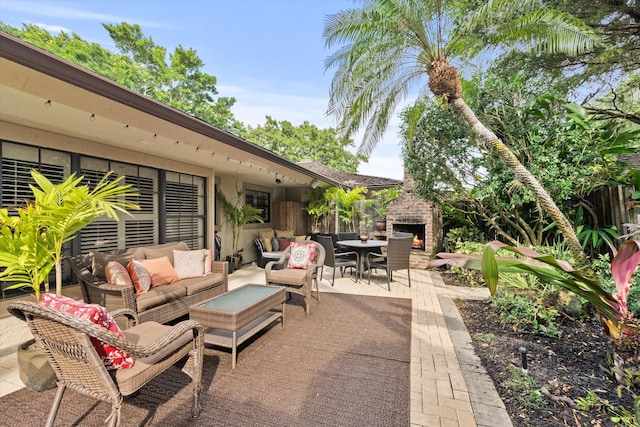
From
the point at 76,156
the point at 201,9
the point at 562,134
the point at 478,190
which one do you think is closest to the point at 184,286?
the point at 76,156

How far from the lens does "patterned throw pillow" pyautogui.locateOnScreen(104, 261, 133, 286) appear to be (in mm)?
3521

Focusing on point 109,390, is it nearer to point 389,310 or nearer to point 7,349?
point 7,349

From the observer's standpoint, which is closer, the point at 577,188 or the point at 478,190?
the point at 577,188

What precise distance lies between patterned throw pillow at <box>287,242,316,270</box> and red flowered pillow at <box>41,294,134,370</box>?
11.4 feet

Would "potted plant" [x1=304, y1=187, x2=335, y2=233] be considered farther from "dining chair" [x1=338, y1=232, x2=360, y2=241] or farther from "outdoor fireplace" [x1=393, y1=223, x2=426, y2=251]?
"outdoor fireplace" [x1=393, y1=223, x2=426, y2=251]

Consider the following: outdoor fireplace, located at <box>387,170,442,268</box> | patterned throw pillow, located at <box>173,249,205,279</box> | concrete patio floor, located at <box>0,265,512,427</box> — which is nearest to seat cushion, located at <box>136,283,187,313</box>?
patterned throw pillow, located at <box>173,249,205,279</box>

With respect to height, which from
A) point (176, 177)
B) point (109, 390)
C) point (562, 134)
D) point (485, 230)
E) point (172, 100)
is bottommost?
point (109, 390)

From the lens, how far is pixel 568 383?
94.0 inches

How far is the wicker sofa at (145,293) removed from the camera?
3.33m

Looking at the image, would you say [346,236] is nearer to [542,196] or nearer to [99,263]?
[542,196]

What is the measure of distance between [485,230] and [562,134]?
3335 mm

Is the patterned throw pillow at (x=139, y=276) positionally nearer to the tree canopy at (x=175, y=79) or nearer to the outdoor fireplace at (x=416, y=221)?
the outdoor fireplace at (x=416, y=221)

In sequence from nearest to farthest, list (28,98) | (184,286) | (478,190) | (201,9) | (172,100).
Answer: (28,98) → (184,286) → (478,190) → (201,9) → (172,100)

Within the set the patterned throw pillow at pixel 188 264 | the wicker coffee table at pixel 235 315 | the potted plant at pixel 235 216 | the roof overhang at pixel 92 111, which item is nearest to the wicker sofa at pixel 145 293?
the patterned throw pillow at pixel 188 264
